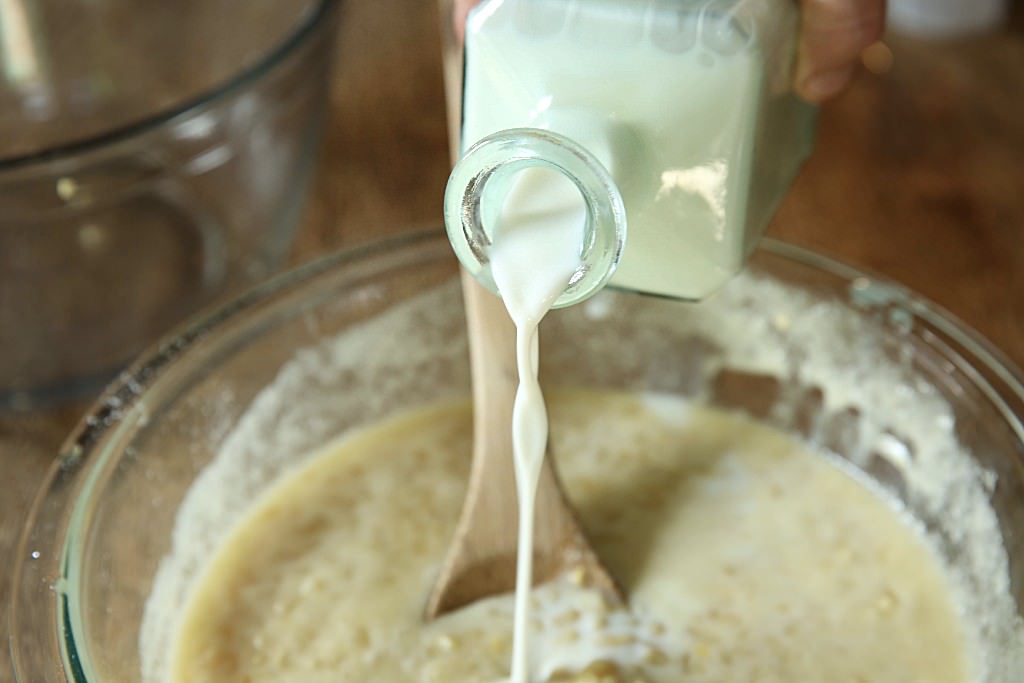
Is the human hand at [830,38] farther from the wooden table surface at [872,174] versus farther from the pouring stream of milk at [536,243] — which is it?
the wooden table surface at [872,174]

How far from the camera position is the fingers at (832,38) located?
89 centimetres

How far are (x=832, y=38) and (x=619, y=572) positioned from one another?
0.49 meters

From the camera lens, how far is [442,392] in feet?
4.37

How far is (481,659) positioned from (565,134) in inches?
18.0

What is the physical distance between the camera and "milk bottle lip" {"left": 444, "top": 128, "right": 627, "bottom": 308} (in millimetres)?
759

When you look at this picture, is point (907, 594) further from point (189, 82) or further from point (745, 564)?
point (189, 82)

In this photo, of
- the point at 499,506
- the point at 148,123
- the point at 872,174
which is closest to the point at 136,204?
the point at 148,123

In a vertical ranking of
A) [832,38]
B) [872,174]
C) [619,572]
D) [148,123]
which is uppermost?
[832,38]

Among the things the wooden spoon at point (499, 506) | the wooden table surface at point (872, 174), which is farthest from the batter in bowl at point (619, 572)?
the wooden table surface at point (872, 174)

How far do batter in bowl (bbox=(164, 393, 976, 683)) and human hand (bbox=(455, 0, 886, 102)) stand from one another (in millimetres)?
430

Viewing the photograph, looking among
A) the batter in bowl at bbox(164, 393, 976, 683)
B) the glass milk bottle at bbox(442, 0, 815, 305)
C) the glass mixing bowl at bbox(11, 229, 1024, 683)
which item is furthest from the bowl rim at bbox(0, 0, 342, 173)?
the glass milk bottle at bbox(442, 0, 815, 305)

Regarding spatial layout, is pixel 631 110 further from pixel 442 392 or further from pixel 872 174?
pixel 872 174

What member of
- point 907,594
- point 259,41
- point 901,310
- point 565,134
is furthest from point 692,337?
point 259,41

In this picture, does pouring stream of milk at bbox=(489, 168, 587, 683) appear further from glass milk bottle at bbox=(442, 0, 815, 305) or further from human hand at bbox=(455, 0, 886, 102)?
human hand at bbox=(455, 0, 886, 102)
